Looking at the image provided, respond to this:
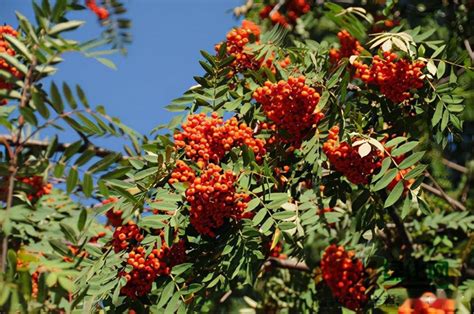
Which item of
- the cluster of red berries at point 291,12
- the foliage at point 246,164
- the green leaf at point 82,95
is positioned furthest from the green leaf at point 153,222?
the cluster of red berries at point 291,12

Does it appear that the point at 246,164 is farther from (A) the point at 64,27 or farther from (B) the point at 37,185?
(B) the point at 37,185

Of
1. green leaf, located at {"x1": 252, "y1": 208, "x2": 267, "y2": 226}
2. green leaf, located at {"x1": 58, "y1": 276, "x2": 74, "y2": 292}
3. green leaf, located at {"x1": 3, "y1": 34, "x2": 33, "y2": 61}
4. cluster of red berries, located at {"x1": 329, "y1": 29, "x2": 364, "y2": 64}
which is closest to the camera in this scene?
green leaf, located at {"x1": 58, "y1": 276, "x2": 74, "y2": 292}

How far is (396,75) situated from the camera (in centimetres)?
287

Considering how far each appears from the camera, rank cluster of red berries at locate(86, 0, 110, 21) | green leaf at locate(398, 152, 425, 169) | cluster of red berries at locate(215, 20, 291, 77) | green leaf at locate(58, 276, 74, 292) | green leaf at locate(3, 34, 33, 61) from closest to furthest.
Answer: green leaf at locate(58, 276, 74, 292) < green leaf at locate(3, 34, 33, 61) < green leaf at locate(398, 152, 425, 169) < cluster of red berries at locate(215, 20, 291, 77) < cluster of red berries at locate(86, 0, 110, 21)

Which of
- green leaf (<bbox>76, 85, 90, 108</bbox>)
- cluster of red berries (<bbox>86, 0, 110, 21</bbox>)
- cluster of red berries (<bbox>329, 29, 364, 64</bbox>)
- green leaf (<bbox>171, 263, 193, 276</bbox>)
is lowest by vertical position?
green leaf (<bbox>171, 263, 193, 276</bbox>)

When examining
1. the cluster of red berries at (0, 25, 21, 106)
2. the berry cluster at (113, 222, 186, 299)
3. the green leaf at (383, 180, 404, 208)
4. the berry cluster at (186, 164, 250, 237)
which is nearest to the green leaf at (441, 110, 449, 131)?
the green leaf at (383, 180, 404, 208)

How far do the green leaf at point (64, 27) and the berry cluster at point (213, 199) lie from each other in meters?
0.78

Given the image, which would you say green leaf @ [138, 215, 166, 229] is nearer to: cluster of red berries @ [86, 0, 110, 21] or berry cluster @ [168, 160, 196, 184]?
berry cluster @ [168, 160, 196, 184]

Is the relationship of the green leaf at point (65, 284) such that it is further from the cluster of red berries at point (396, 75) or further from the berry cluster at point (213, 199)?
the cluster of red berries at point (396, 75)

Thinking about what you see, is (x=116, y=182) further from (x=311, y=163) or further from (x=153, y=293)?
(x=311, y=163)

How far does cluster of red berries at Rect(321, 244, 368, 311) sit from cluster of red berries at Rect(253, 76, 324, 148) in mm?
935

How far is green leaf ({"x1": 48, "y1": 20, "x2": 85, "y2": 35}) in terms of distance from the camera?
1973 mm

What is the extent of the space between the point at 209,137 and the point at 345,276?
1.21m

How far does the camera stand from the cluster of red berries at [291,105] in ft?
8.85
